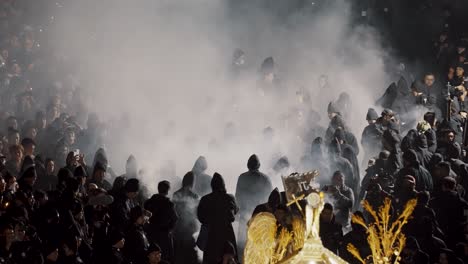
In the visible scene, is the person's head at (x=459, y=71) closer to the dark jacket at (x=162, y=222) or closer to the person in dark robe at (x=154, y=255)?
the dark jacket at (x=162, y=222)

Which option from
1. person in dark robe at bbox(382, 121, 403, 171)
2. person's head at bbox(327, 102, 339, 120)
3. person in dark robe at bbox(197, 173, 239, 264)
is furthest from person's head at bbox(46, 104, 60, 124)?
person in dark robe at bbox(382, 121, 403, 171)

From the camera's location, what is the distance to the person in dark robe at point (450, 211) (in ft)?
40.9

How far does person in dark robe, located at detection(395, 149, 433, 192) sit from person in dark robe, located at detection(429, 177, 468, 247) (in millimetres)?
879

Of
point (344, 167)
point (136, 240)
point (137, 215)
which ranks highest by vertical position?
point (344, 167)

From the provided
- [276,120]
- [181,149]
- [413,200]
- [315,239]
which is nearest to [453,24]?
[276,120]

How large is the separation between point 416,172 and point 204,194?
3.78 metres

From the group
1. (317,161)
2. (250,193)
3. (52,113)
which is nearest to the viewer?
(250,193)

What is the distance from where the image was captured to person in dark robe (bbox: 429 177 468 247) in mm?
12477

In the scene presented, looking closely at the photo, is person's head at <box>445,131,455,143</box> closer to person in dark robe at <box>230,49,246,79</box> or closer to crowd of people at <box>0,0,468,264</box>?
crowd of people at <box>0,0,468,264</box>

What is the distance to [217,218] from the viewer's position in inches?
491

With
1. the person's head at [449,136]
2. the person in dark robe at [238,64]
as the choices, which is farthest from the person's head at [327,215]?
the person in dark robe at [238,64]

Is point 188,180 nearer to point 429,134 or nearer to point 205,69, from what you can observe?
point 429,134

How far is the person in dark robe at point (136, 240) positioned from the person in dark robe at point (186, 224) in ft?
5.33

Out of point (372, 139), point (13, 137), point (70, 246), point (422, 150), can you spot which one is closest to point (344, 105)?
point (372, 139)
